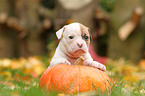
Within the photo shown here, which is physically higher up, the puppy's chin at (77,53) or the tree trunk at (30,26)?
the tree trunk at (30,26)

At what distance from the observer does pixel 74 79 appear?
1915mm

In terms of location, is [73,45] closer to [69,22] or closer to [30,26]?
[69,22]

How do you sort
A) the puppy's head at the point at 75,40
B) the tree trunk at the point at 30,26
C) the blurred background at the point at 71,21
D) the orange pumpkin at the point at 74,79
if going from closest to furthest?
the orange pumpkin at the point at 74,79 → the puppy's head at the point at 75,40 → the blurred background at the point at 71,21 → the tree trunk at the point at 30,26

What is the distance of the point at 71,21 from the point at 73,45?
11.0 feet

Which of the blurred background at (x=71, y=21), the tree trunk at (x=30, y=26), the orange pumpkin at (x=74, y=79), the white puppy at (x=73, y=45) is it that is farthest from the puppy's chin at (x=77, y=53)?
the tree trunk at (x=30, y=26)

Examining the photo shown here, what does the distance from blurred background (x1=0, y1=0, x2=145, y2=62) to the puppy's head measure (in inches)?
126

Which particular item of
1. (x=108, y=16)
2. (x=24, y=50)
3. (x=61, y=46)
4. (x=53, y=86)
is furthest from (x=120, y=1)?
(x=53, y=86)

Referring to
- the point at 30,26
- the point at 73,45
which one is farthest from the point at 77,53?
the point at 30,26

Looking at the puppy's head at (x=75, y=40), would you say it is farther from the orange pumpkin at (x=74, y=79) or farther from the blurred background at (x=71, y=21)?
the blurred background at (x=71, y=21)

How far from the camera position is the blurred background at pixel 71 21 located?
5348 millimetres

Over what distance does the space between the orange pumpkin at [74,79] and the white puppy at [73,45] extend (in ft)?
0.33

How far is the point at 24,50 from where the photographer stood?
6.73 m

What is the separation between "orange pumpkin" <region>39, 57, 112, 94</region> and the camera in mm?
1887

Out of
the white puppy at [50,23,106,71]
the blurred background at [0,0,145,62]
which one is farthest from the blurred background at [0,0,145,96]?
the white puppy at [50,23,106,71]
